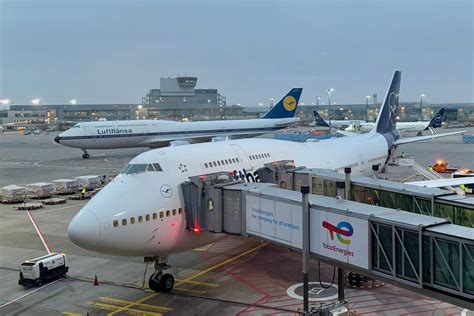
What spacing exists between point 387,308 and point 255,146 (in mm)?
11805

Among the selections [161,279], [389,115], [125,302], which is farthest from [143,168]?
[389,115]

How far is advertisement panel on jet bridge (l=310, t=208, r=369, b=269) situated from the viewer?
1423cm

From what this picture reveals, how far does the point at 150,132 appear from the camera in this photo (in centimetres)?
7831

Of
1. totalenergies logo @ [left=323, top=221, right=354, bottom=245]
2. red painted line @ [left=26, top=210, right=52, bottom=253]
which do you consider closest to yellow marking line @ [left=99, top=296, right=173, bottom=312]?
totalenergies logo @ [left=323, top=221, right=354, bottom=245]

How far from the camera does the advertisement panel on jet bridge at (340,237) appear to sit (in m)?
14.2

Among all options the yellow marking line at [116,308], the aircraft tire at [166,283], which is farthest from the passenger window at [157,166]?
the yellow marking line at [116,308]

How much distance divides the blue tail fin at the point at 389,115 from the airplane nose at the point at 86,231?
32.6 meters

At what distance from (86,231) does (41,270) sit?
23.0 ft

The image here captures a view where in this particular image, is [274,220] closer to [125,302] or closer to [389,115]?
[125,302]

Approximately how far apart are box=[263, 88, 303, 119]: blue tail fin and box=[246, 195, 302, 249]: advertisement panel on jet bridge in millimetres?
75888

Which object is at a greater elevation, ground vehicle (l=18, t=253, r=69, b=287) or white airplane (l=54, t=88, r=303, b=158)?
white airplane (l=54, t=88, r=303, b=158)

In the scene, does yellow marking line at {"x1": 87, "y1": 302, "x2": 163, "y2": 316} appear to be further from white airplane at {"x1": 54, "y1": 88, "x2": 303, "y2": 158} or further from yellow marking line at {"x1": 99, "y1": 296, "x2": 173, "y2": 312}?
white airplane at {"x1": 54, "y1": 88, "x2": 303, "y2": 158}

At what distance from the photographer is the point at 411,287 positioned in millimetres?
12828

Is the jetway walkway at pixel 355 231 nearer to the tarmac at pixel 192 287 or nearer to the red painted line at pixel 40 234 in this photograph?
the tarmac at pixel 192 287
